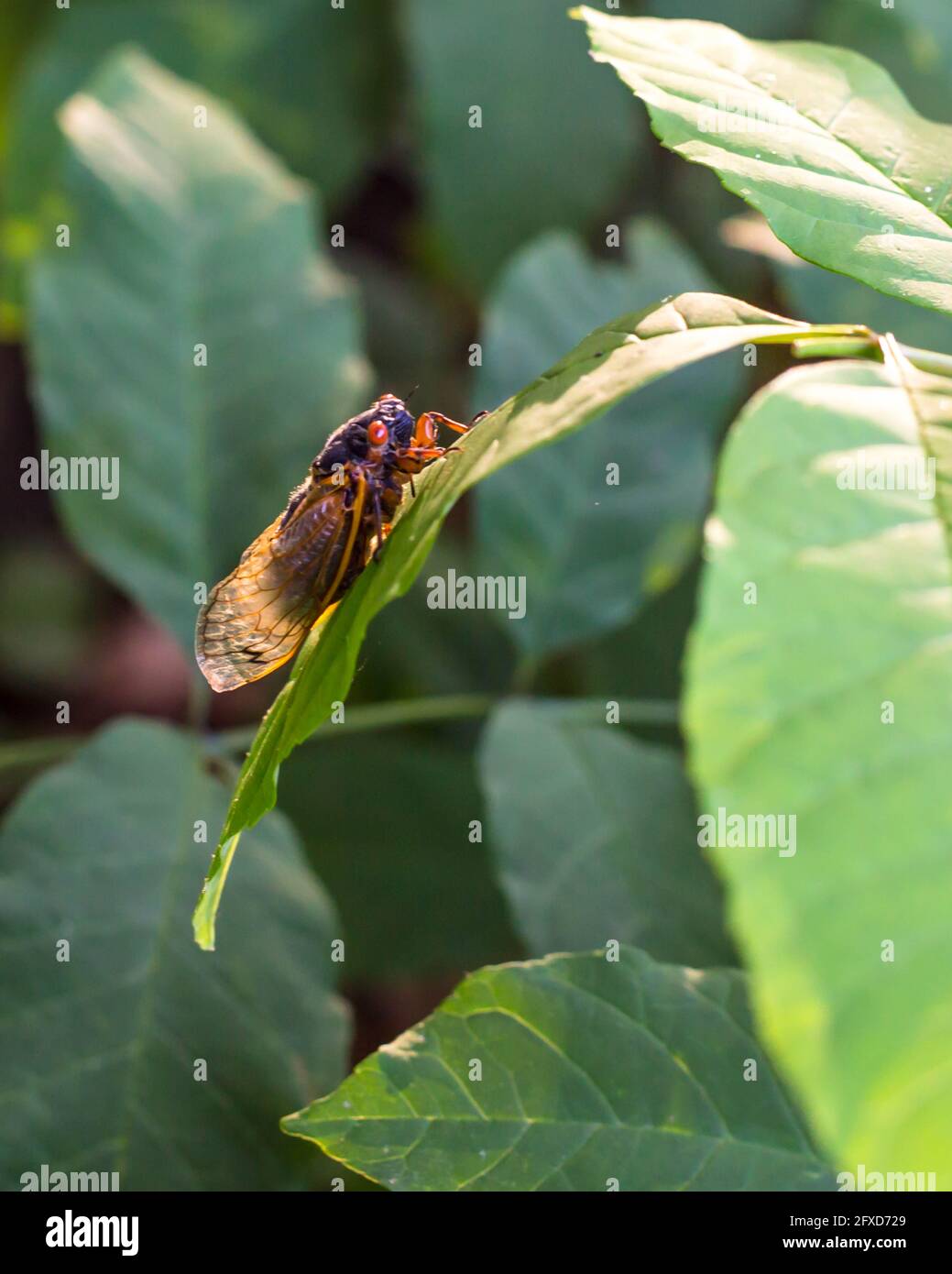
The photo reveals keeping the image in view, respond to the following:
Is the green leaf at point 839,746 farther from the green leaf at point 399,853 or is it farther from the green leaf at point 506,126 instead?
the green leaf at point 506,126

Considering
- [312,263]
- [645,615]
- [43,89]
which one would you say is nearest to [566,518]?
[312,263]

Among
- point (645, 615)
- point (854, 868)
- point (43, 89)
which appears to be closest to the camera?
point (854, 868)

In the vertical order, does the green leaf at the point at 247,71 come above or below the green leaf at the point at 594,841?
above

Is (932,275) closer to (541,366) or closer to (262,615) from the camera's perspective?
(262,615)

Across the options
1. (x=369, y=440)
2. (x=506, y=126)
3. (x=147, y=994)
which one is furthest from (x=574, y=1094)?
(x=506, y=126)

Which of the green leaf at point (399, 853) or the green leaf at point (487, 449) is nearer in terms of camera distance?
the green leaf at point (487, 449)

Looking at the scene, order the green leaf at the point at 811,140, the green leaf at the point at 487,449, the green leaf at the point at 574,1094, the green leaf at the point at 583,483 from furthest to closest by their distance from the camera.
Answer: the green leaf at the point at 583,483 → the green leaf at the point at 574,1094 → the green leaf at the point at 811,140 → the green leaf at the point at 487,449

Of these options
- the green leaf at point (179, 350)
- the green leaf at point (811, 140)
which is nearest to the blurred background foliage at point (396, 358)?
the green leaf at point (179, 350)
